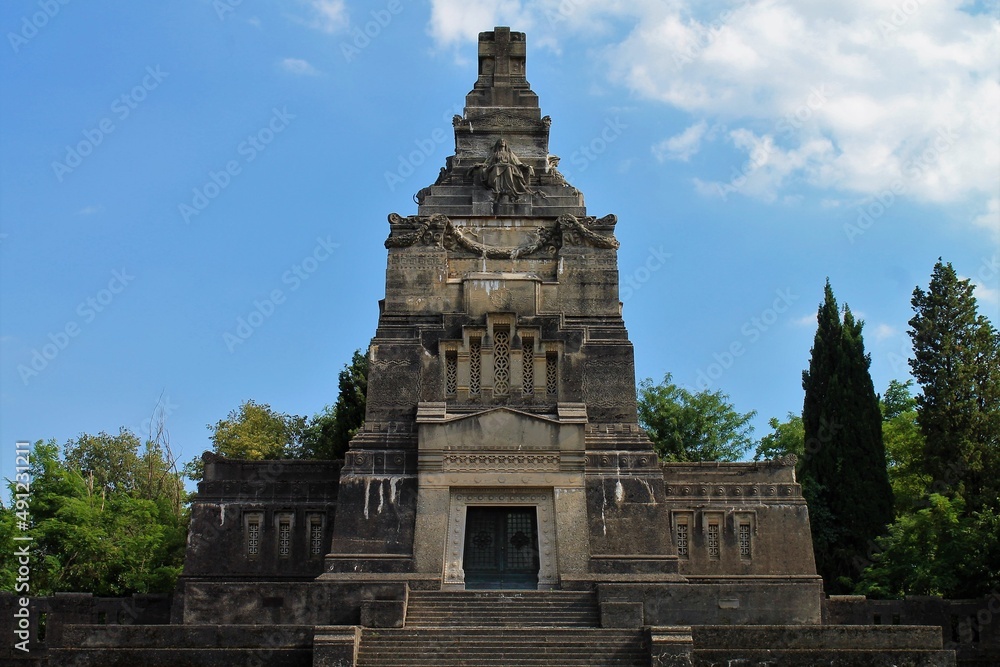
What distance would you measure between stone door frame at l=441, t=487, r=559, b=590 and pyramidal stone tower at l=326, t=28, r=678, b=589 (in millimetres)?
32

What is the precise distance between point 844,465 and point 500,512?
16318mm

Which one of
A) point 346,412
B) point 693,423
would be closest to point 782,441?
point 693,423

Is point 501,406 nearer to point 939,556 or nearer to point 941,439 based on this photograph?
point 939,556

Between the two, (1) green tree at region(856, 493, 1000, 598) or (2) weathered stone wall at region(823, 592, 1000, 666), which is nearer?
(2) weathered stone wall at region(823, 592, 1000, 666)

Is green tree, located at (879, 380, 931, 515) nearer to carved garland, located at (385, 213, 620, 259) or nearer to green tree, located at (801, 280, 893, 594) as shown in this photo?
green tree, located at (801, 280, 893, 594)

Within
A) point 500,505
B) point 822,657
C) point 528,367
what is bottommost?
point 822,657

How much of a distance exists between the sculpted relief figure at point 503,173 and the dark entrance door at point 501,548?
8728 mm

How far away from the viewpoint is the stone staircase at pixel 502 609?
21.6 metres

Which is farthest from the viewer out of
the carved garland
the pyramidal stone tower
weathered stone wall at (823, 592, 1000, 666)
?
the carved garland

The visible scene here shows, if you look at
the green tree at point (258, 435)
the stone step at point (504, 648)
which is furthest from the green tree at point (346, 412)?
the stone step at point (504, 648)

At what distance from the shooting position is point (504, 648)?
1980 centimetres

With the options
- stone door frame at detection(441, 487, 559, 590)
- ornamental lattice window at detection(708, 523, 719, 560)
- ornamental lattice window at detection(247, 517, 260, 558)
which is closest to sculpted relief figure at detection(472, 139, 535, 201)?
stone door frame at detection(441, 487, 559, 590)

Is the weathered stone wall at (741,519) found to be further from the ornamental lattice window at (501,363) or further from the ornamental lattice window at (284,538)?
the ornamental lattice window at (284,538)

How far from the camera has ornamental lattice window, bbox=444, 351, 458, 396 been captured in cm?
2681
